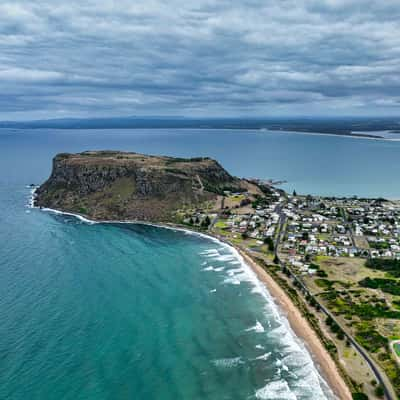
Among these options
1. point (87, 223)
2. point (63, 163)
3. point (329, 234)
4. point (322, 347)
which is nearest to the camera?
point (322, 347)

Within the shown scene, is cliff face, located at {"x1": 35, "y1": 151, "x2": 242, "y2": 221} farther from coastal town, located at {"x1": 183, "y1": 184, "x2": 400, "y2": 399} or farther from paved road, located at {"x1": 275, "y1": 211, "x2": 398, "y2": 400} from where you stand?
paved road, located at {"x1": 275, "y1": 211, "x2": 398, "y2": 400}

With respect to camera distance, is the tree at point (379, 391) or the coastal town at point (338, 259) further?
the coastal town at point (338, 259)

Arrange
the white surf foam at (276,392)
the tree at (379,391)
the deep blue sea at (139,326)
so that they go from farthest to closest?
the deep blue sea at (139,326) < the tree at (379,391) < the white surf foam at (276,392)

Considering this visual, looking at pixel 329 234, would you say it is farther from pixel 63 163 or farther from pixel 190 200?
pixel 63 163

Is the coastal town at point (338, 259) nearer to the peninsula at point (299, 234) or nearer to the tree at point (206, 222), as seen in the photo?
the peninsula at point (299, 234)

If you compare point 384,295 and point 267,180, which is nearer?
point 384,295

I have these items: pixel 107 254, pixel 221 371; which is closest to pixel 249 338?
pixel 221 371

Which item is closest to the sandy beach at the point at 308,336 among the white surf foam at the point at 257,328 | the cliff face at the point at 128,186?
the white surf foam at the point at 257,328
